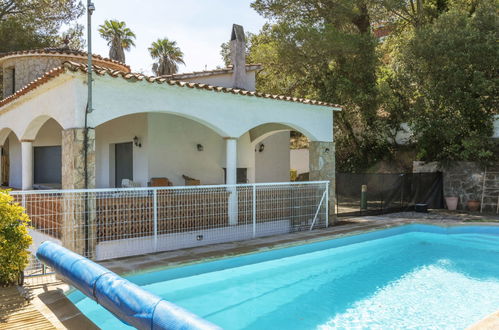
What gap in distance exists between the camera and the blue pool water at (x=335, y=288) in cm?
662

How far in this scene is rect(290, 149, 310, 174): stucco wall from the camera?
28.1m

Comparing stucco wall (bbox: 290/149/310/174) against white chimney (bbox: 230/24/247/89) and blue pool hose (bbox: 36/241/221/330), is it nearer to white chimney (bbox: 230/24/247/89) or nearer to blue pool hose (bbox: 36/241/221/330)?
white chimney (bbox: 230/24/247/89)

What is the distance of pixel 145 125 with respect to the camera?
13031 mm

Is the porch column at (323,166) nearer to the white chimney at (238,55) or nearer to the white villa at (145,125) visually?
the white villa at (145,125)

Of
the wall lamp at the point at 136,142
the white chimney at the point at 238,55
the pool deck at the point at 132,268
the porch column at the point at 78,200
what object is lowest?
the pool deck at the point at 132,268

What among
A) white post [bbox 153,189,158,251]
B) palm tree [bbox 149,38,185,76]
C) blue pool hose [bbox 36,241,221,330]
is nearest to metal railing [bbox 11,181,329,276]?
white post [bbox 153,189,158,251]

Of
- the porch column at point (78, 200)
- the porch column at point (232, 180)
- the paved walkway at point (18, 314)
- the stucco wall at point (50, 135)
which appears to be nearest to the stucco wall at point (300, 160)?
the stucco wall at point (50, 135)

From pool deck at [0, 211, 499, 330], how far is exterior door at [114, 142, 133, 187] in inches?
234

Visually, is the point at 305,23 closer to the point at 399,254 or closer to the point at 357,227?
the point at 357,227

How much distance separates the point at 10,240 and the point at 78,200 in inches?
84.6

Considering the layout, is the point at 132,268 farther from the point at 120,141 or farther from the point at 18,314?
the point at 120,141

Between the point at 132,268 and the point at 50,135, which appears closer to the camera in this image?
the point at 132,268

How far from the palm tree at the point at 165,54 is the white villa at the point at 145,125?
19.6m

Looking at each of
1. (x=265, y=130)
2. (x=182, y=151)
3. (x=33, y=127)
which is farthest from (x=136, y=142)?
(x=265, y=130)
